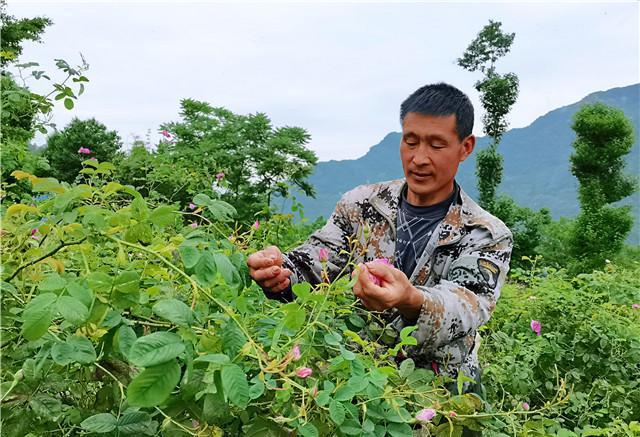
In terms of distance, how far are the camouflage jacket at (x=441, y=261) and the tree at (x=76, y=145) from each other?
13897 mm

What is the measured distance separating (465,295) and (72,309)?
1022 mm

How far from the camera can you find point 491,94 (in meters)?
25.0

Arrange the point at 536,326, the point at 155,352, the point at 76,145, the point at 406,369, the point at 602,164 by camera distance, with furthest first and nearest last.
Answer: the point at 602,164 < the point at 76,145 < the point at 536,326 < the point at 406,369 < the point at 155,352

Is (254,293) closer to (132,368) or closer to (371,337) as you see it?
(371,337)

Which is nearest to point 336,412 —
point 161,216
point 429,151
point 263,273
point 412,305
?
point 161,216

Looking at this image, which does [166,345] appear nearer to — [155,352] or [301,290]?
[155,352]

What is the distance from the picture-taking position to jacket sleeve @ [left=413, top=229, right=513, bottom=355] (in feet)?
4.68

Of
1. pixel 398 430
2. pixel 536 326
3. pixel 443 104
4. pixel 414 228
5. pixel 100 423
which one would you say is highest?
pixel 443 104

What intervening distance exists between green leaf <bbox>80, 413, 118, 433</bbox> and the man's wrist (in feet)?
2.15

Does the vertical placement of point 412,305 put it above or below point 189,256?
below

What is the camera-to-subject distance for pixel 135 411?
905 mm

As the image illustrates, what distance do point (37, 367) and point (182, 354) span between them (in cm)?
23

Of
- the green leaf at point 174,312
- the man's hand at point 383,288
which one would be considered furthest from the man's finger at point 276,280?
the green leaf at point 174,312

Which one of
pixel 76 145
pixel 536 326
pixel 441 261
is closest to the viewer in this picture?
pixel 441 261
